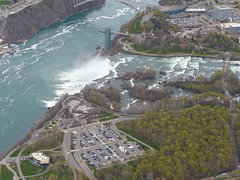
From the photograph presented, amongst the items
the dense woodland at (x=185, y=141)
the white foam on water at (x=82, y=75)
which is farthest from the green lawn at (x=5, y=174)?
the white foam on water at (x=82, y=75)

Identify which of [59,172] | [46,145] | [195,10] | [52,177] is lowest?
[59,172]

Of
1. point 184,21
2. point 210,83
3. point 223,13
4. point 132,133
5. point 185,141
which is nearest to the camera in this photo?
point 185,141

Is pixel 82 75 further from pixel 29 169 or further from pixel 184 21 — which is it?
pixel 184 21

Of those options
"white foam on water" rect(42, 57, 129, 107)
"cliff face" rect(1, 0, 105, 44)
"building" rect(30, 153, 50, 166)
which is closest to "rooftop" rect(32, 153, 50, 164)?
"building" rect(30, 153, 50, 166)

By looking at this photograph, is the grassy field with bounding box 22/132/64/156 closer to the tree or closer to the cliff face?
the tree

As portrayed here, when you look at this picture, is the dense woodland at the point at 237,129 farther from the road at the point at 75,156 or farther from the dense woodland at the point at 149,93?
the road at the point at 75,156

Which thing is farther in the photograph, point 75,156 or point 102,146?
point 102,146

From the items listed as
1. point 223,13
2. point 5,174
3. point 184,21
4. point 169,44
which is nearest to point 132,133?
point 5,174
